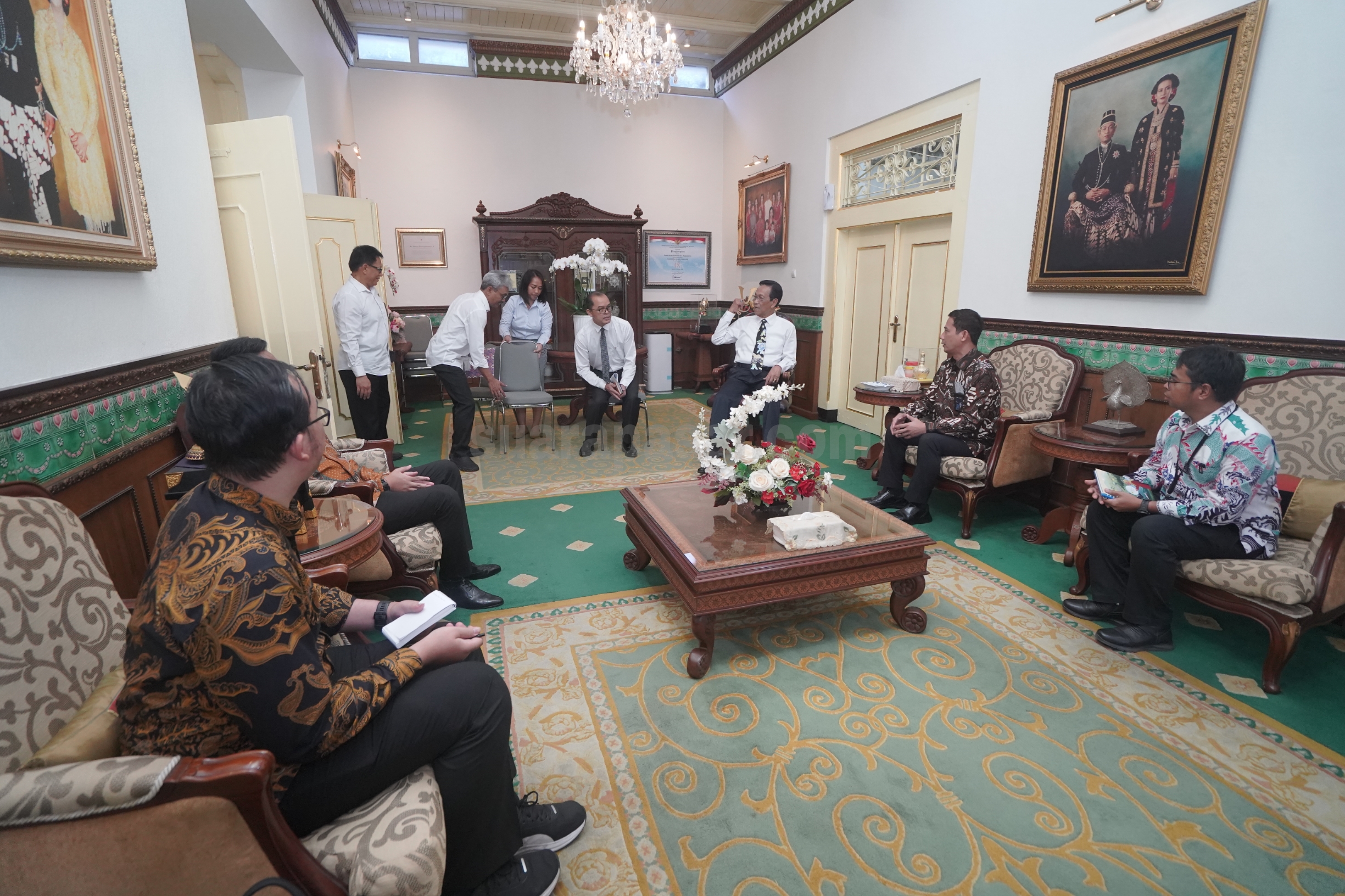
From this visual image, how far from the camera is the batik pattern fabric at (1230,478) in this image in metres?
2.32

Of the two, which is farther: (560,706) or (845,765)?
(560,706)

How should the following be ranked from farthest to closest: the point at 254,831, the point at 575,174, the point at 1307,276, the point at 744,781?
the point at 575,174 → the point at 1307,276 → the point at 744,781 → the point at 254,831

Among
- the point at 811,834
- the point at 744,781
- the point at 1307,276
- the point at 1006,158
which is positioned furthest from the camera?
the point at 1006,158

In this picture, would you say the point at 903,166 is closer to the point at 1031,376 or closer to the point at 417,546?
the point at 1031,376

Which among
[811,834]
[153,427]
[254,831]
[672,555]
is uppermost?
[153,427]

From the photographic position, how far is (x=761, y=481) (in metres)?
2.69

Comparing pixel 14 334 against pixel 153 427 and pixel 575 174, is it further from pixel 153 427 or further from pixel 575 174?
pixel 575 174

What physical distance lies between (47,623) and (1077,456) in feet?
12.8

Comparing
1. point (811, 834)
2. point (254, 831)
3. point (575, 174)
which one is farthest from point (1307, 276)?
point (575, 174)

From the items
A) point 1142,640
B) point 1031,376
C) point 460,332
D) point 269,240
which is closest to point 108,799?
point 1142,640

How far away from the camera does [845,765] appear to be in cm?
192

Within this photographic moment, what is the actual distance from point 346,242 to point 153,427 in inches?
121

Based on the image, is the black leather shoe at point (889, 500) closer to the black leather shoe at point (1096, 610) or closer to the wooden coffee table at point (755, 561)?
the wooden coffee table at point (755, 561)

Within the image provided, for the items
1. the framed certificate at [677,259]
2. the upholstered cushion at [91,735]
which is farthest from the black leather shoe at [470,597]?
the framed certificate at [677,259]
